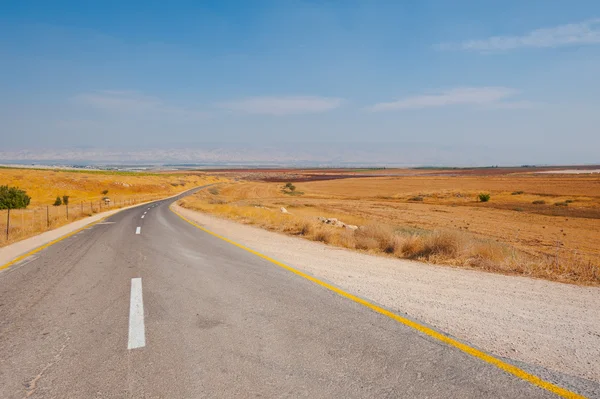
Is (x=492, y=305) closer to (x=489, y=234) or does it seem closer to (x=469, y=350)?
(x=469, y=350)

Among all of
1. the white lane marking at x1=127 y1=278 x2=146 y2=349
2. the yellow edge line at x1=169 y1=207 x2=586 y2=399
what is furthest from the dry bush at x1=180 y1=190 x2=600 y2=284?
the white lane marking at x1=127 y1=278 x2=146 y2=349

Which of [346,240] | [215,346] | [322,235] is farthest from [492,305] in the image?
[322,235]

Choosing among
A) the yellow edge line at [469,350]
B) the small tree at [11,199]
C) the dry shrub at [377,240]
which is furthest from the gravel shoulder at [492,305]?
the small tree at [11,199]

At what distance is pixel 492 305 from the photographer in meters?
5.72

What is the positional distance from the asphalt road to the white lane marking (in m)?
0.02

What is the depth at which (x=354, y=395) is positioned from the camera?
3.16 metres

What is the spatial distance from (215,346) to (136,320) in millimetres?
1506

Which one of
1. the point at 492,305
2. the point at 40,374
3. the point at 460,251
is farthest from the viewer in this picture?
the point at 460,251

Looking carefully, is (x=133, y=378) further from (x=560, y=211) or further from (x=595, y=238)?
(x=560, y=211)

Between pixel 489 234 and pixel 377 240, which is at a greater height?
pixel 377 240

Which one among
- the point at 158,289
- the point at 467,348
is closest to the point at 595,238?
the point at 467,348

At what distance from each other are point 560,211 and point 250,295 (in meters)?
37.9

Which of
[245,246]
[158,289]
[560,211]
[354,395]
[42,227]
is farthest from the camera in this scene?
[560,211]

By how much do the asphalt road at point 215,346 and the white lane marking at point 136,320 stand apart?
0.06 ft
